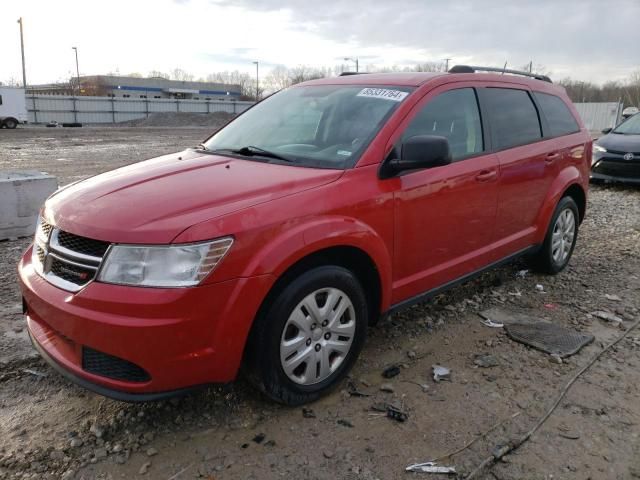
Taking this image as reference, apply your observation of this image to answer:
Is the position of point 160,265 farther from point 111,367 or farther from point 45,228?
point 45,228

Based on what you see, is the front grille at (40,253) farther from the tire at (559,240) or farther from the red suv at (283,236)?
the tire at (559,240)

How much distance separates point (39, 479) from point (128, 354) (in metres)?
0.71

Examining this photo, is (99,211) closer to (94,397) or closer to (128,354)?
(128,354)

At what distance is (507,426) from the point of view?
2803mm

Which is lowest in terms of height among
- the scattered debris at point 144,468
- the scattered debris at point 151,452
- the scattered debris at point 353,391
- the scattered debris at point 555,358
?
the scattered debris at point 144,468

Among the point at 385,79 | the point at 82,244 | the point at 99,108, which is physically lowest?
the point at 82,244

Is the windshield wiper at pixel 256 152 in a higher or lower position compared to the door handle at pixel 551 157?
higher

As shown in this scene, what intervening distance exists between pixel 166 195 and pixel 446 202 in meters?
1.82

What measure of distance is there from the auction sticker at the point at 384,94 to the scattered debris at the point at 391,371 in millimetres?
1712

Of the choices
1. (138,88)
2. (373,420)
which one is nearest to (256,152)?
(373,420)

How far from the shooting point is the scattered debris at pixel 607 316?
418 cm

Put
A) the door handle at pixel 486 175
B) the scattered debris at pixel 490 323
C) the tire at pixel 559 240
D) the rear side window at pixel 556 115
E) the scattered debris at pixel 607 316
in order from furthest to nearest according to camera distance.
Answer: the tire at pixel 559 240
the rear side window at pixel 556 115
the scattered debris at pixel 607 316
the scattered debris at pixel 490 323
the door handle at pixel 486 175

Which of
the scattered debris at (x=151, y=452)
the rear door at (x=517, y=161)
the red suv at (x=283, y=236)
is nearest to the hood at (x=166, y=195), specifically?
the red suv at (x=283, y=236)

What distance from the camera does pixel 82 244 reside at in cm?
253
